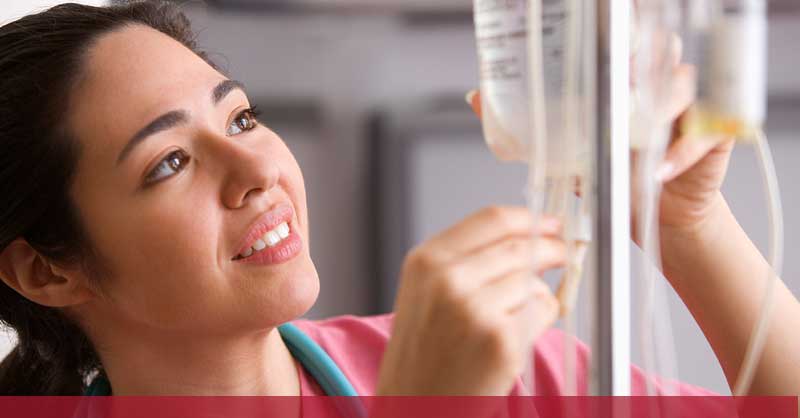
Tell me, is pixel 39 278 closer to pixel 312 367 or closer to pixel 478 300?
pixel 312 367

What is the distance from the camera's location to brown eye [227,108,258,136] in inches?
37.6

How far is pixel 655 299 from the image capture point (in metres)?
0.62

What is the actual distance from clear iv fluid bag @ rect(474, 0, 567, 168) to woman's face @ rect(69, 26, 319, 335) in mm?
327

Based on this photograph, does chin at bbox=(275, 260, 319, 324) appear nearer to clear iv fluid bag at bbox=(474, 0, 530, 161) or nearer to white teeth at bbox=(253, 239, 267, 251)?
white teeth at bbox=(253, 239, 267, 251)

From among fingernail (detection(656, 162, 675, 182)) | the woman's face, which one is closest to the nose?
the woman's face

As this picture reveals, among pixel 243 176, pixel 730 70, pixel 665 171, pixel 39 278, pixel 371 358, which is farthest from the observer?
pixel 371 358

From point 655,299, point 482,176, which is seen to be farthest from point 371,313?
point 655,299

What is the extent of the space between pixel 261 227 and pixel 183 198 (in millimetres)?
84

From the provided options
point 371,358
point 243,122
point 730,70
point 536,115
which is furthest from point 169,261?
point 730,70

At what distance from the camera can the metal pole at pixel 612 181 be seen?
1.77 ft

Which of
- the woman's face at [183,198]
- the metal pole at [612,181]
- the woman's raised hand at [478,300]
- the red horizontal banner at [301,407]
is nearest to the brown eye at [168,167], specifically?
the woman's face at [183,198]

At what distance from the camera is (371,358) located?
1.15 metres

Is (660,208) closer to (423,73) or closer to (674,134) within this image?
(674,134)

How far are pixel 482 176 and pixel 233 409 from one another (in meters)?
1.19
